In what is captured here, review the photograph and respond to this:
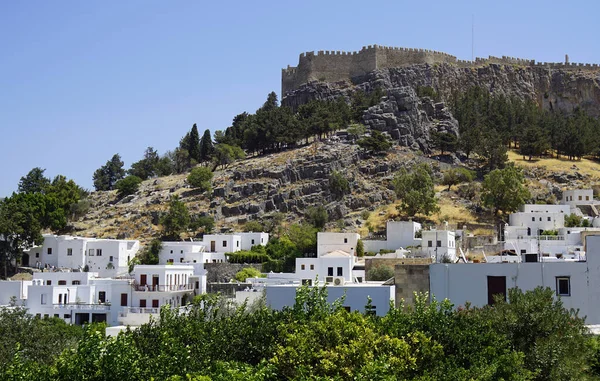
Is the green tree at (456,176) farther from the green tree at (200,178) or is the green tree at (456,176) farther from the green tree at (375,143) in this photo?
the green tree at (200,178)

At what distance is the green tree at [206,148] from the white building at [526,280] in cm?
6373

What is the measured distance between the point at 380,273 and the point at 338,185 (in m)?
22.2

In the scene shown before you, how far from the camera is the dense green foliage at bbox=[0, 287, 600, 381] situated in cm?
1502

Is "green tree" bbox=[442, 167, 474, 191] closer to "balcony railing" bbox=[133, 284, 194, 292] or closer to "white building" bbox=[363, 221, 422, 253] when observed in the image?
"white building" bbox=[363, 221, 422, 253]

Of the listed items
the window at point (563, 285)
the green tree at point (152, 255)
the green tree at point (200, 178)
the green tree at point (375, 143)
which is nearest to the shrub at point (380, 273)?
the green tree at point (152, 255)

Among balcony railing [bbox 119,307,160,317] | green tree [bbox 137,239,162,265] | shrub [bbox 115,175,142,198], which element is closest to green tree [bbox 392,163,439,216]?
green tree [bbox 137,239,162,265]

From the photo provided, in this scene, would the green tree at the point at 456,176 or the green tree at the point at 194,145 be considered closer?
the green tree at the point at 456,176

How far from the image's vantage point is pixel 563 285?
20.5 m

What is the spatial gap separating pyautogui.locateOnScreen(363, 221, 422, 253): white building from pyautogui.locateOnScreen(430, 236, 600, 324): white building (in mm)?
36170

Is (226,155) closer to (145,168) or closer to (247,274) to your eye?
(145,168)

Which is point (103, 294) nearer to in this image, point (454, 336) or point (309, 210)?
point (309, 210)

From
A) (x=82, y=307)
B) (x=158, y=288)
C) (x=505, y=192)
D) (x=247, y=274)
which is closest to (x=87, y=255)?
(x=247, y=274)

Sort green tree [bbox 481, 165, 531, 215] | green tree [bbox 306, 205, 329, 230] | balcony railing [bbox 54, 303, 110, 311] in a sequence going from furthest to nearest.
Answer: green tree [bbox 306, 205, 329, 230]
green tree [bbox 481, 165, 531, 215]
balcony railing [bbox 54, 303, 110, 311]

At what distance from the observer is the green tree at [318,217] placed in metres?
65.4
